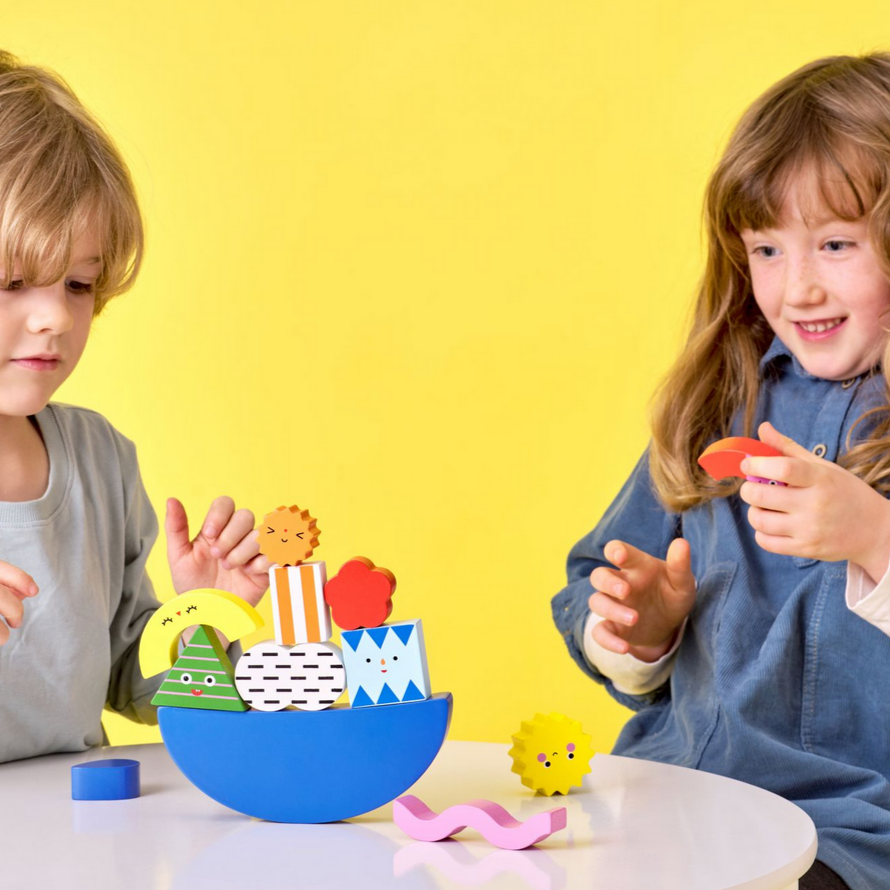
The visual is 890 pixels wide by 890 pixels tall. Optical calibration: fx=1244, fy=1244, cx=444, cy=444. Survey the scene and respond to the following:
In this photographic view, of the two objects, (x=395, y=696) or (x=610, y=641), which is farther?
(x=610, y=641)

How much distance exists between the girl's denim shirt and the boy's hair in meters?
0.54

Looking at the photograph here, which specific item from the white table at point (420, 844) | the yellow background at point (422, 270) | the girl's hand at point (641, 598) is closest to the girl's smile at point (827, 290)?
the girl's hand at point (641, 598)

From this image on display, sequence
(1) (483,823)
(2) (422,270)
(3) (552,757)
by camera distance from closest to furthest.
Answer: (1) (483,823), (3) (552,757), (2) (422,270)

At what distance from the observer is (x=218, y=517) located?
3.04 ft

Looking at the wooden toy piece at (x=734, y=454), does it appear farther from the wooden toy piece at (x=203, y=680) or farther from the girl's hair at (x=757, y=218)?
the wooden toy piece at (x=203, y=680)

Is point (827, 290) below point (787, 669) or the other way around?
the other way around

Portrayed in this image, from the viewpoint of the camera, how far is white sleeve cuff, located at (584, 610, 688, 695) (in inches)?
44.9

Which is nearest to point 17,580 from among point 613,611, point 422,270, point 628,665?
point 613,611

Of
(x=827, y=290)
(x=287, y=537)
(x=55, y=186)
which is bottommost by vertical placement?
(x=287, y=537)

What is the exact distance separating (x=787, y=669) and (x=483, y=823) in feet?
1.51

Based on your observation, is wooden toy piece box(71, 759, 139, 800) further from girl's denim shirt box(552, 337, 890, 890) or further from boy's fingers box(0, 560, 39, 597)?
girl's denim shirt box(552, 337, 890, 890)

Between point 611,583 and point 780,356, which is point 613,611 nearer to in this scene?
point 611,583

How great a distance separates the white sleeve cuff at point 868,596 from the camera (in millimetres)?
892

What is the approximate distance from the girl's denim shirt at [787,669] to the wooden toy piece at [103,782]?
1.61 ft
